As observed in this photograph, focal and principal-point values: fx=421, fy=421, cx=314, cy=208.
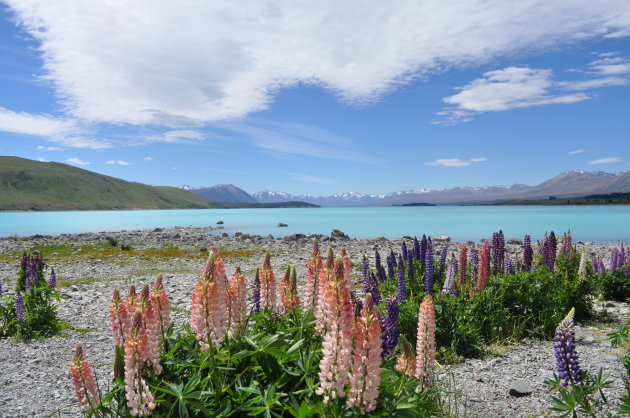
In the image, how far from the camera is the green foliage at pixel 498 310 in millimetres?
9703

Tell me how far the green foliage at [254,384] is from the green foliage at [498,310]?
5.07 m

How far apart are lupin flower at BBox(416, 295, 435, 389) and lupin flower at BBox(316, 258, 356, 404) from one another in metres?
1.81

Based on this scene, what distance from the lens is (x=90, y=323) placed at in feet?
45.2

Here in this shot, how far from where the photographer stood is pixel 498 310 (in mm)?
10531

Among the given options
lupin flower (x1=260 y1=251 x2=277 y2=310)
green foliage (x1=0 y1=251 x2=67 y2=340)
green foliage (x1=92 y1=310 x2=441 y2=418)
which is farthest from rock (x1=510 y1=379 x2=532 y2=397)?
green foliage (x1=0 y1=251 x2=67 y2=340)

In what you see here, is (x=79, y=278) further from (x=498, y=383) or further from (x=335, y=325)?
(x=335, y=325)

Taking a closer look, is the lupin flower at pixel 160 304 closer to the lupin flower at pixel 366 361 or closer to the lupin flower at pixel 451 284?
the lupin flower at pixel 366 361

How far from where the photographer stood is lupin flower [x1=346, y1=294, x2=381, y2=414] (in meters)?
3.47

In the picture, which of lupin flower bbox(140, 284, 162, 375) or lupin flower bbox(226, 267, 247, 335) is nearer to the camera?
lupin flower bbox(140, 284, 162, 375)

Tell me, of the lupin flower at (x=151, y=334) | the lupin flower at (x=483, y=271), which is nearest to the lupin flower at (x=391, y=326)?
the lupin flower at (x=151, y=334)

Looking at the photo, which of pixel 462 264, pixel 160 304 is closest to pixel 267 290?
pixel 160 304

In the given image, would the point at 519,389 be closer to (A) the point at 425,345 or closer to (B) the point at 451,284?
(B) the point at 451,284

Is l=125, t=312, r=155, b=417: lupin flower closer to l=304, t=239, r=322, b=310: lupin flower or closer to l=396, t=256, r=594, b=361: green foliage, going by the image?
l=304, t=239, r=322, b=310: lupin flower

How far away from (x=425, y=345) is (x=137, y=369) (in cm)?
328
